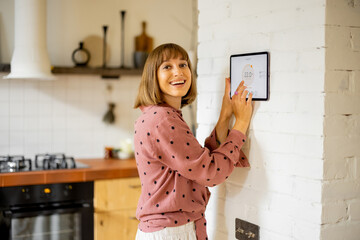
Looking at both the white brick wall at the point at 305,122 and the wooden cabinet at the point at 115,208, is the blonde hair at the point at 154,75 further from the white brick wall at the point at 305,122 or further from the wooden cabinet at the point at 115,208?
the wooden cabinet at the point at 115,208

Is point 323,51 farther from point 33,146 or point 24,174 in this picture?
point 33,146

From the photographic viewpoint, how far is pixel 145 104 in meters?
1.84

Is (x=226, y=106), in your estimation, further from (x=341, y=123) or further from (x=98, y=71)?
(x=98, y=71)

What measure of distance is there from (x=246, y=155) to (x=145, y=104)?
46cm

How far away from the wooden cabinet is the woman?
153cm

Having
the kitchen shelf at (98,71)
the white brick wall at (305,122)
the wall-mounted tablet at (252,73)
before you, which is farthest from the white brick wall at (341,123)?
the kitchen shelf at (98,71)

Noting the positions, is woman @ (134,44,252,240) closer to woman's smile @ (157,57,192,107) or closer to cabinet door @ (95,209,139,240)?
woman's smile @ (157,57,192,107)

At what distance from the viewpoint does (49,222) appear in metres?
3.18

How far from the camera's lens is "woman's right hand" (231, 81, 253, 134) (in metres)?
1.82

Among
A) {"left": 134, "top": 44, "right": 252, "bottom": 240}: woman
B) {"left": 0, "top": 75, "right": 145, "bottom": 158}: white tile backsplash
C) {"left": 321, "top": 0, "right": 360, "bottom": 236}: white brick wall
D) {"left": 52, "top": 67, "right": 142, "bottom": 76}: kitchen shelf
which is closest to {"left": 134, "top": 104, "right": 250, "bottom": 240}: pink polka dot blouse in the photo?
{"left": 134, "top": 44, "right": 252, "bottom": 240}: woman

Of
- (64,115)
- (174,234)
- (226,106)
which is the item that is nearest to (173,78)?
(226,106)

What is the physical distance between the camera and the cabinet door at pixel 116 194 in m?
3.31

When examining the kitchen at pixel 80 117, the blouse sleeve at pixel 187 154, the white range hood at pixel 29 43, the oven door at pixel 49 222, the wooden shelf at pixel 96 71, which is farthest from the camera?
the wooden shelf at pixel 96 71

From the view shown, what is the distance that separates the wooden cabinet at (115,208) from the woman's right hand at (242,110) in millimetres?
1738
